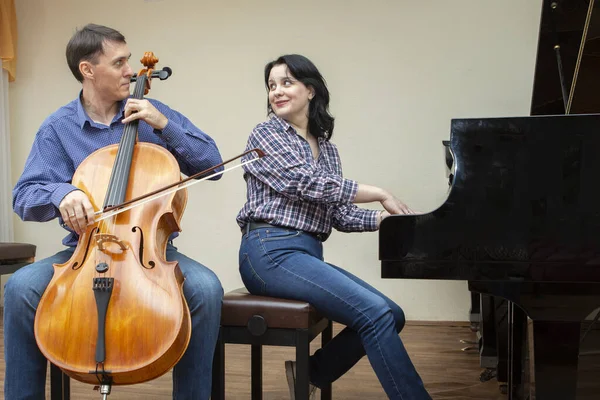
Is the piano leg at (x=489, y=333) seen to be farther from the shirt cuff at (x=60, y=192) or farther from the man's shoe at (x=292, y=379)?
the shirt cuff at (x=60, y=192)

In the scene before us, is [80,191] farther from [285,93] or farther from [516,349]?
[516,349]

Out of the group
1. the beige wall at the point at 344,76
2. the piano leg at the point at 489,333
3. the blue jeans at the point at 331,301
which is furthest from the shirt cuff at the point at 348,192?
the beige wall at the point at 344,76

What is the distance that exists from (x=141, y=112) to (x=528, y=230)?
0.99 meters

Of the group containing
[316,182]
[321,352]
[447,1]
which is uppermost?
[447,1]

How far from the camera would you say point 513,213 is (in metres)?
1.40

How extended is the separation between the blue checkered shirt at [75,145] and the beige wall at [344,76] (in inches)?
82.7

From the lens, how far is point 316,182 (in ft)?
5.69

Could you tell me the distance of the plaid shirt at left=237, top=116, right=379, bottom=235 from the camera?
174cm

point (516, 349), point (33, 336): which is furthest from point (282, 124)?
point (516, 349)

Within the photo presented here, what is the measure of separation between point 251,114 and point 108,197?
97.7 inches

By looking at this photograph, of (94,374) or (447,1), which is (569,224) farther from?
(447,1)

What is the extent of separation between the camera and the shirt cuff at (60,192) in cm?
152

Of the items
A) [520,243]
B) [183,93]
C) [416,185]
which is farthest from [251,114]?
[520,243]

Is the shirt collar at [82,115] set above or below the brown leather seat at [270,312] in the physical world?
above
